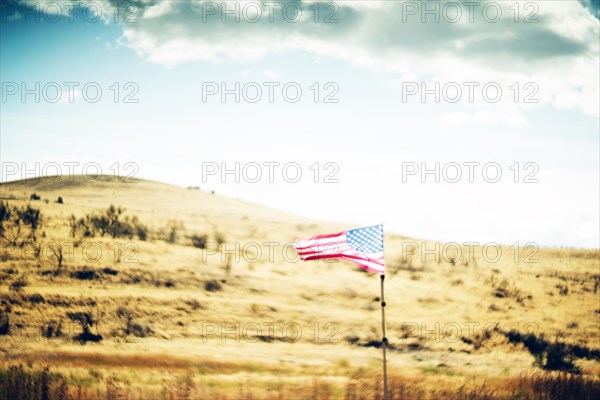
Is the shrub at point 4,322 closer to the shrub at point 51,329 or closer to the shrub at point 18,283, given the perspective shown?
the shrub at point 51,329

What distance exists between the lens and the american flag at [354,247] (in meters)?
10.4

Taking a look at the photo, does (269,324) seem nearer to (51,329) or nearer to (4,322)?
(51,329)

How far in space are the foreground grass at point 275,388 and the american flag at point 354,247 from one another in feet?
11.4

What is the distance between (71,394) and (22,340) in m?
6.02

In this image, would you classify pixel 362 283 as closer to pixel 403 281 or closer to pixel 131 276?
pixel 403 281

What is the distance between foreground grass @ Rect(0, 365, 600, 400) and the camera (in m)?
9.48

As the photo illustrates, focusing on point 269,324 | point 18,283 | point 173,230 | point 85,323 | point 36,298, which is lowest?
point 269,324

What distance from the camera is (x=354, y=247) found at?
10609 mm

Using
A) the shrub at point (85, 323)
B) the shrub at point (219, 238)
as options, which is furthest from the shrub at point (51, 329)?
the shrub at point (219, 238)

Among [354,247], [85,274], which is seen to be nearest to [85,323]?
[85,274]

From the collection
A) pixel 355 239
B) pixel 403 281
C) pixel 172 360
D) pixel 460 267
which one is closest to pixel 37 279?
pixel 172 360

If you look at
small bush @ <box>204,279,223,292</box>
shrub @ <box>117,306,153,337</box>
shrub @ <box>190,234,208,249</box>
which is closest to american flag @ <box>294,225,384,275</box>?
shrub @ <box>117,306,153,337</box>

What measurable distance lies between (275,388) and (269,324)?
19.1ft

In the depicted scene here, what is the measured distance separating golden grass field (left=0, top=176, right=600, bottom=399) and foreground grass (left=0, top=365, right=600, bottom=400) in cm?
5
